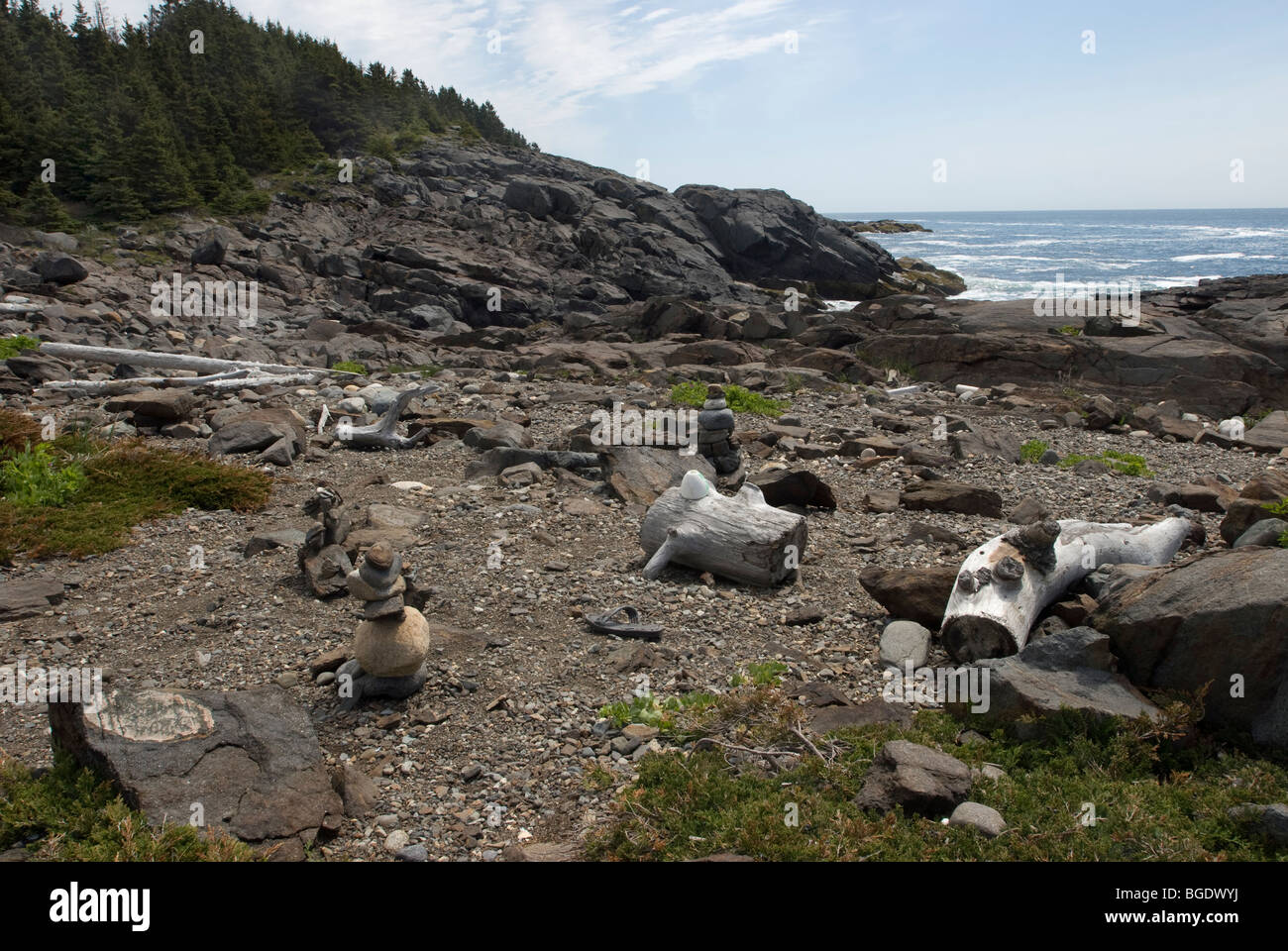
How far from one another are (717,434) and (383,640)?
20.6 ft

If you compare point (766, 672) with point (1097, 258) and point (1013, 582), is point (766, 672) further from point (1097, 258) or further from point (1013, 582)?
point (1097, 258)

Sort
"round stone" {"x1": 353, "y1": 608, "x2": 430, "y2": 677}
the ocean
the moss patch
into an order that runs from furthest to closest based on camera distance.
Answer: the ocean
the moss patch
"round stone" {"x1": 353, "y1": 608, "x2": 430, "y2": 677}

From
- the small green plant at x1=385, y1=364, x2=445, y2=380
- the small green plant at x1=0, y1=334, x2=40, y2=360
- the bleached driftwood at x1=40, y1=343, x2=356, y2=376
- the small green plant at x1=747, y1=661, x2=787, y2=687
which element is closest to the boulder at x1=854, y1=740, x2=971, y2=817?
the small green plant at x1=747, y1=661, x2=787, y2=687

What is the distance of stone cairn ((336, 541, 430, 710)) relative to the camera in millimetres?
5340

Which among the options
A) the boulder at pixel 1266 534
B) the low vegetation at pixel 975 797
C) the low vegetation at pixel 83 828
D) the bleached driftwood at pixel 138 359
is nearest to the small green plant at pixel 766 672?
the low vegetation at pixel 975 797

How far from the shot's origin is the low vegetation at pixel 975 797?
3875mm

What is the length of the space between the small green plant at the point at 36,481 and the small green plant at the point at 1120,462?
12.8 m

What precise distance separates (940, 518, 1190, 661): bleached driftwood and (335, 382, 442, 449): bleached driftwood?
8.63 meters

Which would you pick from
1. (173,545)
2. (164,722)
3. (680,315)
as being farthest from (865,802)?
(680,315)

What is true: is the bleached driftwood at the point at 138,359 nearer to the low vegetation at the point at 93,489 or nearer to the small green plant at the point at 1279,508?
the low vegetation at the point at 93,489

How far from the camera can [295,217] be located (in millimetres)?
42375

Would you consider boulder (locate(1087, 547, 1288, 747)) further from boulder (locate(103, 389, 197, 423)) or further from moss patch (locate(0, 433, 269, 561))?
boulder (locate(103, 389, 197, 423))

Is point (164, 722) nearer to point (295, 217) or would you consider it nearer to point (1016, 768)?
point (1016, 768)

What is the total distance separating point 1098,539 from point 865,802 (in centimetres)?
389
